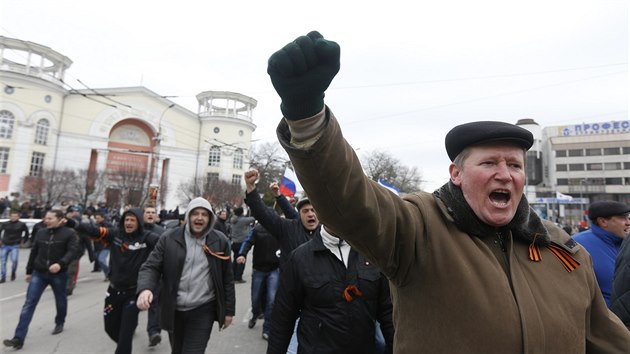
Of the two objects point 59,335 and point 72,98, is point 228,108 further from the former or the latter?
point 59,335

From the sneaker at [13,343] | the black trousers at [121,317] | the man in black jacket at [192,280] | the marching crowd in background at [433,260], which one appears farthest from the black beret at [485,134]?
the sneaker at [13,343]

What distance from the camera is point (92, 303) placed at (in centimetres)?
744

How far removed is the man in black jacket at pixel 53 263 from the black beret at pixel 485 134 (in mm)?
6008

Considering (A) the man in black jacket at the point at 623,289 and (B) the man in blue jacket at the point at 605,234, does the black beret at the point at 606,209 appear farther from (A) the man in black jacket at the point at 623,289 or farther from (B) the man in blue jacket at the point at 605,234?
(A) the man in black jacket at the point at 623,289

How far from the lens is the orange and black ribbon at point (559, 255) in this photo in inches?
59.1

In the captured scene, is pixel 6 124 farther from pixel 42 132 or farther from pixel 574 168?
pixel 574 168

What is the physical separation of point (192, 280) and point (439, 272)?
309 centimetres

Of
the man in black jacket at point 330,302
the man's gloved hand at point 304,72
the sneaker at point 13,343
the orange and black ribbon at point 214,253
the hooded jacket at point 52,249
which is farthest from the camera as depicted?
the hooded jacket at point 52,249

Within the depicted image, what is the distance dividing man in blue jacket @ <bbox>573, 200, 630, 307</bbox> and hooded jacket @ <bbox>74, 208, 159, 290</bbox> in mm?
5334

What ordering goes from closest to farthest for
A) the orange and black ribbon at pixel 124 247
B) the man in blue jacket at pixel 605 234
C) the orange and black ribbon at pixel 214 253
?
the man in blue jacket at pixel 605 234 < the orange and black ribbon at pixel 214 253 < the orange and black ribbon at pixel 124 247

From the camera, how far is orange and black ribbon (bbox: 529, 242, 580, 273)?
1.50 m

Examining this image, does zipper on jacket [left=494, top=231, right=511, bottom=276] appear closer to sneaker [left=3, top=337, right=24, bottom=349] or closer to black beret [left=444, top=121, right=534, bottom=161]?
black beret [left=444, top=121, right=534, bottom=161]

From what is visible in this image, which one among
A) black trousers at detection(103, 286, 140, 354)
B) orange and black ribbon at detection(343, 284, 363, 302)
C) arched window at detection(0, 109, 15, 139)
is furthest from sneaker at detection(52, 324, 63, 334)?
arched window at detection(0, 109, 15, 139)

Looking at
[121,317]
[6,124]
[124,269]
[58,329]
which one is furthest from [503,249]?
[6,124]
